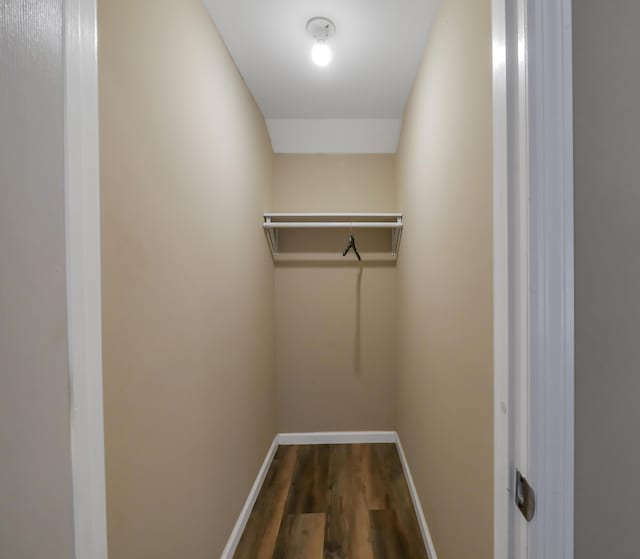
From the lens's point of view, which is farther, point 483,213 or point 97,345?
point 483,213

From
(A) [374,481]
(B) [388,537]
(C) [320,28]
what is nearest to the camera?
(C) [320,28]

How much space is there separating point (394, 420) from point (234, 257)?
1.86 meters

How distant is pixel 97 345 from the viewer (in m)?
0.50

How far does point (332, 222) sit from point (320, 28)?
1160 millimetres

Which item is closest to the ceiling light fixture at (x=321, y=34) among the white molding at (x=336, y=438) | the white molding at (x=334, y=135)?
the white molding at (x=334, y=135)

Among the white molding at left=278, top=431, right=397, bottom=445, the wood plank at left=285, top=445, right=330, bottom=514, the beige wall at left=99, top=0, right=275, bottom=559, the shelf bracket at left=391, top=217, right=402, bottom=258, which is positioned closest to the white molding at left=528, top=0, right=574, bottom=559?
the beige wall at left=99, top=0, right=275, bottom=559

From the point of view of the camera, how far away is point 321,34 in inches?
52.9

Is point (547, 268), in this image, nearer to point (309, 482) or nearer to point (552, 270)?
point (552, 270)

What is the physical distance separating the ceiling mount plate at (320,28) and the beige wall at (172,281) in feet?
1.48

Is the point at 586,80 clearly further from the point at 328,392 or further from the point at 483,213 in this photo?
the point at 328,392

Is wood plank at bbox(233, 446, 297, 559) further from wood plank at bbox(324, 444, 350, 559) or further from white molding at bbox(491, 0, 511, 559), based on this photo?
white molding at bbox(491, 0, 511, 559)

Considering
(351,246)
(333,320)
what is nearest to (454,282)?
(351,246)

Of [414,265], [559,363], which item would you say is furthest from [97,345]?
[414,265]

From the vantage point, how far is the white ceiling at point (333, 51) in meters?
1.23
